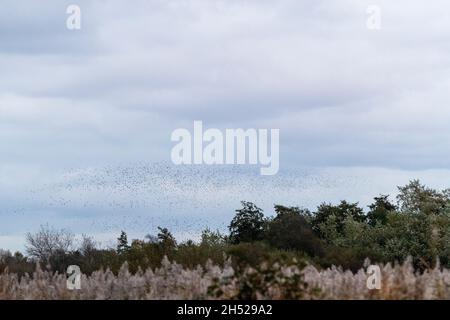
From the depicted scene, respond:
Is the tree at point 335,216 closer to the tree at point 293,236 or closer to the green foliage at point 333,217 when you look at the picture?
the green foliage at point 333,217

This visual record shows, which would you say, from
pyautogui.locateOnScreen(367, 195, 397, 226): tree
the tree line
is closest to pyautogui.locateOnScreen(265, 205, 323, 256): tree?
the tree line

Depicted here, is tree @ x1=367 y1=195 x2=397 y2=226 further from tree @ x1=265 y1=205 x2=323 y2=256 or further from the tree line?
tree @ x1=265 y1=205 x2=323 y2=256

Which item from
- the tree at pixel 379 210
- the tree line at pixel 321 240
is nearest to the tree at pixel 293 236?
the tree line at pixel 321 240

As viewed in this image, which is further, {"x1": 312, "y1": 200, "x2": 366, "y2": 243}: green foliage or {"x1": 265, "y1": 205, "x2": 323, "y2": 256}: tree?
{"x1": 312, "y1": 200, "x2": 366, "y2": 243}: green foliage

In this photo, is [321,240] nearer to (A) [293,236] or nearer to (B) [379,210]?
(A) [293,236]

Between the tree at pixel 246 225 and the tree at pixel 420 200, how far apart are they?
7.30m

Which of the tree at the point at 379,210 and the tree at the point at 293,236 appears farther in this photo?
the tree at the point at 379,210

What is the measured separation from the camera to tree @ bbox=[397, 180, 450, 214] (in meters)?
41.8

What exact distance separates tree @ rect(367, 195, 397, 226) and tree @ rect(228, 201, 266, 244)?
7.27 m

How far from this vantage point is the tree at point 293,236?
34.7 m

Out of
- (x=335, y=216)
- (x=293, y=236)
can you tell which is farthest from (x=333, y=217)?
(x=293, y=236)
